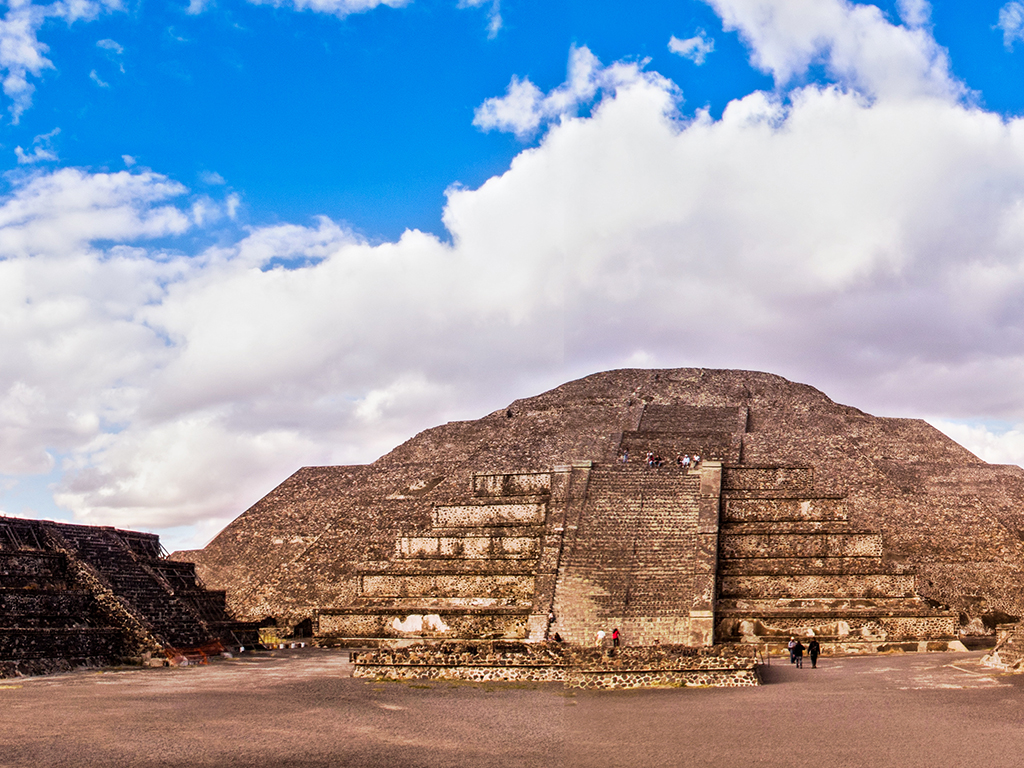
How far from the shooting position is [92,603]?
1961 centimetres

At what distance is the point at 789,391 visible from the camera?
3759cm

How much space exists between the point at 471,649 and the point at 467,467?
49.0 ft

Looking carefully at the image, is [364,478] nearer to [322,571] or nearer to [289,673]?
[322,571]

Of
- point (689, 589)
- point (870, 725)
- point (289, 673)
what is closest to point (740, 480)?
point (689, 589)

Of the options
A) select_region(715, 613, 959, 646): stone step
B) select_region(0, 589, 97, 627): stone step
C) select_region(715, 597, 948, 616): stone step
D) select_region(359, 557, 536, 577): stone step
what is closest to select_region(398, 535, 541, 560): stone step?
select_region(359, 557, 536, 577): stone step

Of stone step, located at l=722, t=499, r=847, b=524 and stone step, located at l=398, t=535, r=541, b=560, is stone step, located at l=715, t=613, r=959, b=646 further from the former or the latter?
stone step, located at l=398, t=535, r=541, b=560

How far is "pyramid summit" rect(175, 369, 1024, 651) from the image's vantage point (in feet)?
65.8

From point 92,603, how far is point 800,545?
46.7ft

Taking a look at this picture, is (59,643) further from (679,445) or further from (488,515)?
(679,445)

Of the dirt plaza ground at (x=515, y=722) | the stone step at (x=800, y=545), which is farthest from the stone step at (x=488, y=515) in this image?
the dirt plaza ground at (x=515, y=722)

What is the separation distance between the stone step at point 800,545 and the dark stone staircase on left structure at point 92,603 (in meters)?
10.9

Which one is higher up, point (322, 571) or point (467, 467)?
point (467, 467)

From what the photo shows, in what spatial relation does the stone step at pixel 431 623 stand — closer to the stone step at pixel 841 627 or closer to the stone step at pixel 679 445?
the stone step at pixel 841 627

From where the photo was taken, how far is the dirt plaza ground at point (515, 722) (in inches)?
366
